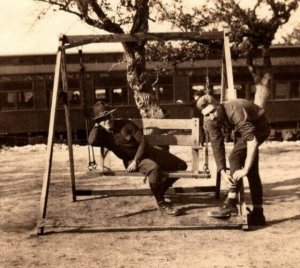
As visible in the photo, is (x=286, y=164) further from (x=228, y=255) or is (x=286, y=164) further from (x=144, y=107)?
(x=228, y=255)

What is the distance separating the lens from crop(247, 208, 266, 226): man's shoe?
6645 millimetres

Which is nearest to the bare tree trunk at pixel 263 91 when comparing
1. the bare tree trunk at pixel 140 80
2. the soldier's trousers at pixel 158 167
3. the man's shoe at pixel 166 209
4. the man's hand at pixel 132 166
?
the bare tree trunk at pixel 140 80

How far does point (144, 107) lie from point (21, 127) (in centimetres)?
1028

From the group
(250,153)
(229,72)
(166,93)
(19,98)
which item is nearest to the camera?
(250,153)

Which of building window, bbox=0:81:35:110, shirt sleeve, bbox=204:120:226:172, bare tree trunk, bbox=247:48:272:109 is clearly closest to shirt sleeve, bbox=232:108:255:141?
shirt sleeve, bbox=204:120:226:172

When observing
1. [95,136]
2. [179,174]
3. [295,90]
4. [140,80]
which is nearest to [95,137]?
[95,136]

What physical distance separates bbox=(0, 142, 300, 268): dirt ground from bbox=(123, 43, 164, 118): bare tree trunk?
188 cm

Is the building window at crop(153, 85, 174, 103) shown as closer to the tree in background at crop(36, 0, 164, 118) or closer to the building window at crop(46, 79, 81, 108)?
the building window at crop(46, 79, 81, 108)

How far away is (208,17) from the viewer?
59.3ft

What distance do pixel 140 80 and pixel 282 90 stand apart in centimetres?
1261

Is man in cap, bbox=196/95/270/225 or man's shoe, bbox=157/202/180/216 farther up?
man in cap, bbox=196/95/270/225

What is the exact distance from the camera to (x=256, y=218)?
666 cm

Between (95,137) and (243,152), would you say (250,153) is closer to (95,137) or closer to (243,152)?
(243,152)

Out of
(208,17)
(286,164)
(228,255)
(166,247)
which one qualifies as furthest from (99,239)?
(208,17)
